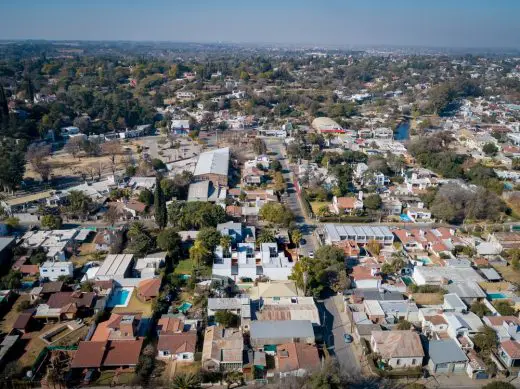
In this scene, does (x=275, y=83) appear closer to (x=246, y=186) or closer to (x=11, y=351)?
(x=246, y=186)

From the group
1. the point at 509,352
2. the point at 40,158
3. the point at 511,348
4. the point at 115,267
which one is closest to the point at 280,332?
the point at 509,352

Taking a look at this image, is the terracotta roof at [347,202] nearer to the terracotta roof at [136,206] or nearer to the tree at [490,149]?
the terracotta roof at [136,206]

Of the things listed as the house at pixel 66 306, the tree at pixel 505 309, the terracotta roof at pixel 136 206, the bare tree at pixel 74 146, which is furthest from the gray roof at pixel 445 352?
the bare tree at pixel 74 146

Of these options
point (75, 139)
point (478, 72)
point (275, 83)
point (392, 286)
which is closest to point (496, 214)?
point (392, 286)

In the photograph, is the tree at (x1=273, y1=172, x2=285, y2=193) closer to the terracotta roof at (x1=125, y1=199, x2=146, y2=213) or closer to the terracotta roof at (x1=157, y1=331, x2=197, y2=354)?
the terracotta roof at (x1=125, y1=199, x2=146, y2=213)

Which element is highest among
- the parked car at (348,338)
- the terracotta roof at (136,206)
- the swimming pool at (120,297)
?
the terracotta roof at (136,206)

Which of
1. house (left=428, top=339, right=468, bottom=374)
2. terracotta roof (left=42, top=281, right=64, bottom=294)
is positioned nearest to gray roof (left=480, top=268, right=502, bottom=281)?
house (left=428, top=339, right=468, bottom=374)
